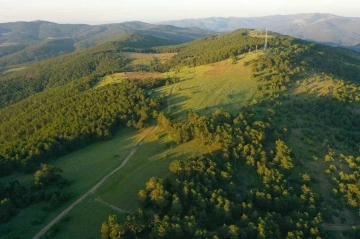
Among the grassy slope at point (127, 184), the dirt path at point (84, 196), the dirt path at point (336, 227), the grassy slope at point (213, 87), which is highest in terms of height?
the grassy slope at point (213, 87)

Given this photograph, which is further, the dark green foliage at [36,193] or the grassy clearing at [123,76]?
the grassy clearing at [123,76]

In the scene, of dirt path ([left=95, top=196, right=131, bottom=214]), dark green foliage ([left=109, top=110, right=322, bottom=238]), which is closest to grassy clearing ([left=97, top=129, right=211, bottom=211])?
dirt path ([left=95, top=196, right=131, bottom=214])

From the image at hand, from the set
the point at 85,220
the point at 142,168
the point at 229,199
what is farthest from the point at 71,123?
the point at 229,199

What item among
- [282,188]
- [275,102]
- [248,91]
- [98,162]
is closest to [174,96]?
[248,91]

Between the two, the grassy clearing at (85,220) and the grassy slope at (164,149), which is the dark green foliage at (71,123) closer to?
the grassy slope at (164,149)

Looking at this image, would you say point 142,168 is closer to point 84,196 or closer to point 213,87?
point 84,196

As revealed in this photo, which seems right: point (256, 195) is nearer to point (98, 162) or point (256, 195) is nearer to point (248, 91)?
point (98, 162)

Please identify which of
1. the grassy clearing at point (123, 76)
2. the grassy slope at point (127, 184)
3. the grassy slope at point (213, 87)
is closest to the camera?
the grassy slope at point (127, 184)

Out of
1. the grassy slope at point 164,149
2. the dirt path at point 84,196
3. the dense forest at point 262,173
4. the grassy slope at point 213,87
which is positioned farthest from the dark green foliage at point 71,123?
the dense forest at point 262,173
